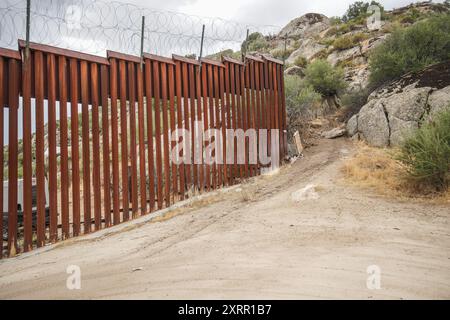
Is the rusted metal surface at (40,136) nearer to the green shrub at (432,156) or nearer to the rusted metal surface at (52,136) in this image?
the rusted metal surface at (52,136)

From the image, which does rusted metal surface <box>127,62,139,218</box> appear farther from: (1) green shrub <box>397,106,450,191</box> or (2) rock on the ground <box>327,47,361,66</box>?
(2) rock on the ground <box>327,47,361,66</box>

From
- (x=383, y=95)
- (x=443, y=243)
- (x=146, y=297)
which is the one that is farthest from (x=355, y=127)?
(x=146, y=297)

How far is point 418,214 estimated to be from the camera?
460 cm

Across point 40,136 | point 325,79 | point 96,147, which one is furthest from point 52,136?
point 325,79

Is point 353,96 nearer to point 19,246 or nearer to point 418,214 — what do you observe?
point 418,214

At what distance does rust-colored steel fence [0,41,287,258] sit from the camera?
513cm

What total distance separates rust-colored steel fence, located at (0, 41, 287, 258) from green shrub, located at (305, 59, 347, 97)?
6.51 meters

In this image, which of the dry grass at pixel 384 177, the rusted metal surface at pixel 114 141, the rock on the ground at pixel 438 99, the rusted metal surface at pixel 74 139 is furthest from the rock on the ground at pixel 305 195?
the rock on the ground at pixel 438 99

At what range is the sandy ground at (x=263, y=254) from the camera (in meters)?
2.32

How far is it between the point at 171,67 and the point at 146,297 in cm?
587

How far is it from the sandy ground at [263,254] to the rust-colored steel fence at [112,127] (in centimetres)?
76

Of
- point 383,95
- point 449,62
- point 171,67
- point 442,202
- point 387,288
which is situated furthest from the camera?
point 383,95

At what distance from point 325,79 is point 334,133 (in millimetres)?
4704

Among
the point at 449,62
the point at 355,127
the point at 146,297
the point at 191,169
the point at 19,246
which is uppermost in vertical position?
the point at 449,62
